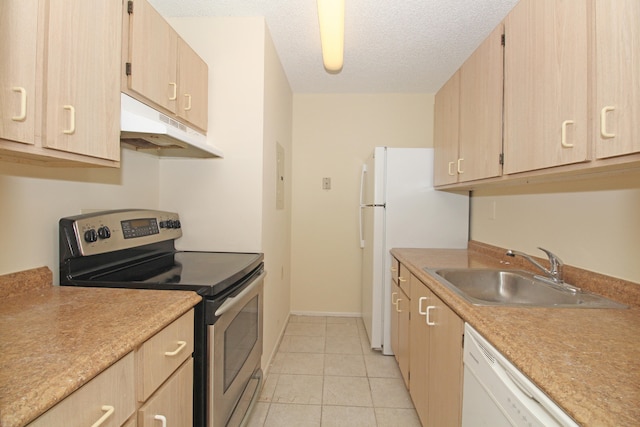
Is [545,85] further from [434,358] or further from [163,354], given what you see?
[163,354]

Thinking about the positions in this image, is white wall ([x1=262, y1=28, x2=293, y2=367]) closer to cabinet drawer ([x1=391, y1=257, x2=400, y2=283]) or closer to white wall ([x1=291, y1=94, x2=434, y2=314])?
white wall ([x1=291, y1=94, x2=434, y2=314])

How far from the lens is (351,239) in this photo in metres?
3.35

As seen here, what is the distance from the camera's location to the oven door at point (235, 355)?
1176mm

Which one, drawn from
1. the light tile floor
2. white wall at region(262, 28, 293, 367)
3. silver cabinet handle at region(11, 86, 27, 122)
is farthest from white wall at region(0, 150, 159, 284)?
the light tile floor

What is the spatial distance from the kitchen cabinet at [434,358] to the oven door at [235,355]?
912mm

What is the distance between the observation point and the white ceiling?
1.88 meters

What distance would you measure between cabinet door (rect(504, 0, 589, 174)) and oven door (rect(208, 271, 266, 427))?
1401 mm

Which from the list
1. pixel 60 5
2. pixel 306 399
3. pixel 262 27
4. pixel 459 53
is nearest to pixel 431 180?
pixel 459 53

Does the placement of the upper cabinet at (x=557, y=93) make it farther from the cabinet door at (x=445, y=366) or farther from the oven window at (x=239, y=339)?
the oven window at (x=239, y=339)

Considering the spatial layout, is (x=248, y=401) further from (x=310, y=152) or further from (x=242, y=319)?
(x=310, y=152)

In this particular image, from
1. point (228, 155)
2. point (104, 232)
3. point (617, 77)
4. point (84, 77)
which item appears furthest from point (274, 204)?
point (617, 77)

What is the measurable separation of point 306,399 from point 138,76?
6.77 feet

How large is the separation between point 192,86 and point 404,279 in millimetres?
1807

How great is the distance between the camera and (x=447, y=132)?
2148 millimetres
